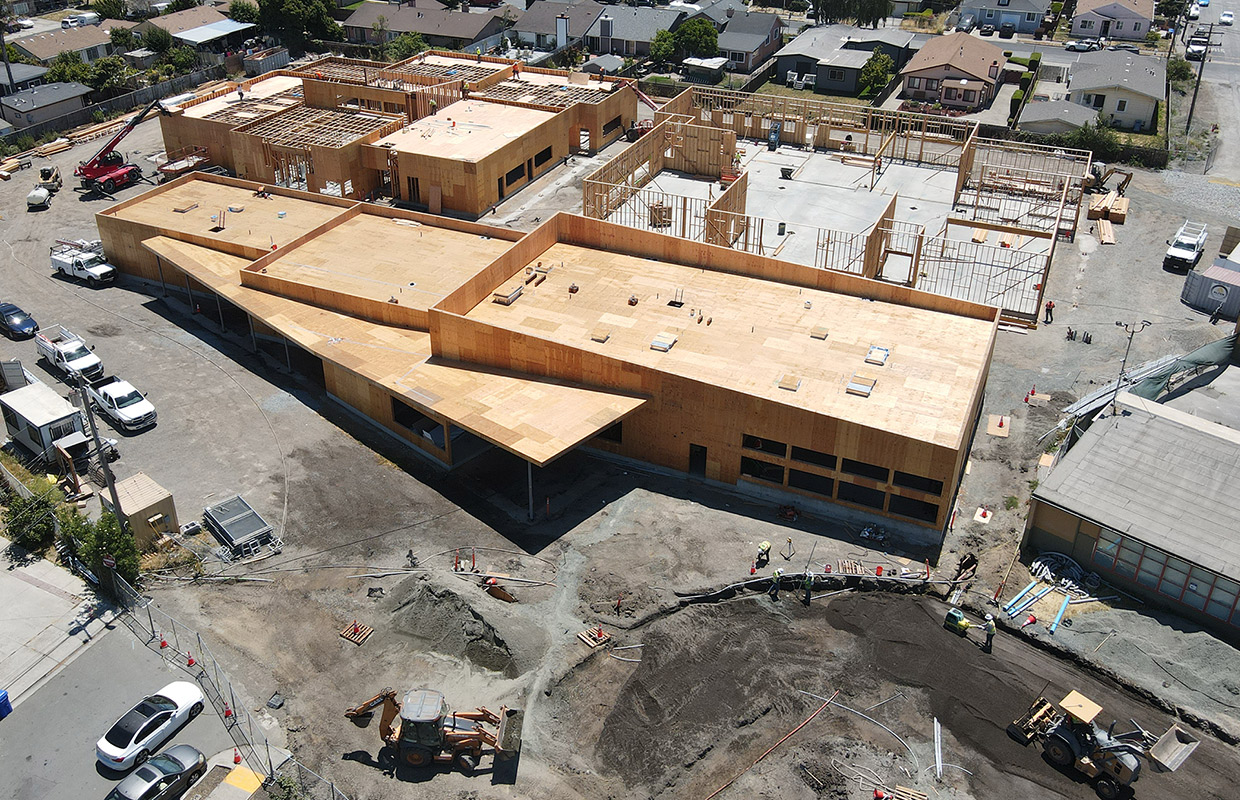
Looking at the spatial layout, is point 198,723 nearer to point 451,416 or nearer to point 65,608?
point 65,608

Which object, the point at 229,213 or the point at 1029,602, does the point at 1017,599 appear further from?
the point at 229,213

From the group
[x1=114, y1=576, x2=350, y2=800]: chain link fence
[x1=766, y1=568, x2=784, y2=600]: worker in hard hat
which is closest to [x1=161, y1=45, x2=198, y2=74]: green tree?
[x1=114, y1=576, x2=350, y2=800]: chain link fence

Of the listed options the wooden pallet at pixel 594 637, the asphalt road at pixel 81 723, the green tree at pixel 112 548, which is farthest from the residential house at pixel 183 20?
the wooden pallet at pixel 594 637

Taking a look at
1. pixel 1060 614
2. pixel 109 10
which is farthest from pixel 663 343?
pixel 109 10

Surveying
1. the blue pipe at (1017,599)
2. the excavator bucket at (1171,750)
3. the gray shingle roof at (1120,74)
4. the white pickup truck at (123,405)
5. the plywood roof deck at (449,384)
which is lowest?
the blue pipe at (1017,599)

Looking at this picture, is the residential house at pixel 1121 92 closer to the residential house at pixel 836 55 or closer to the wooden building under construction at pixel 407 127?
the residential house at pixel 836 55

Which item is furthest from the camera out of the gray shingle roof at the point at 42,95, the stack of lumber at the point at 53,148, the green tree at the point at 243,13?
the green tree at the point at 243,13

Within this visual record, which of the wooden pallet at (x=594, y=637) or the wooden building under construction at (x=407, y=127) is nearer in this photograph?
the wooden pallet at (x=594, y=637)

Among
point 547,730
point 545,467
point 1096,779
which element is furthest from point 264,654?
point 1096,779
